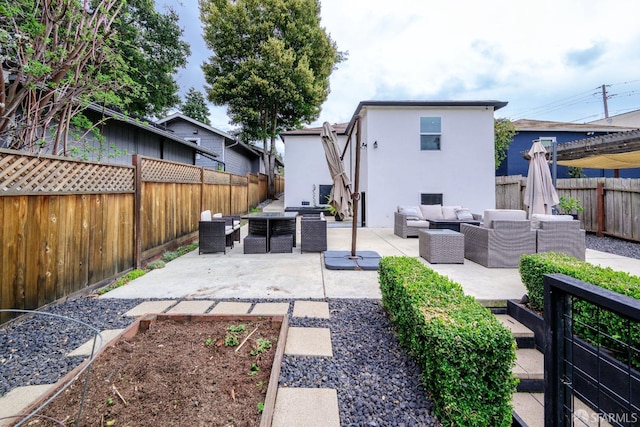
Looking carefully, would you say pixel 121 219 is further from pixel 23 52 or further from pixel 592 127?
pixel 592 127

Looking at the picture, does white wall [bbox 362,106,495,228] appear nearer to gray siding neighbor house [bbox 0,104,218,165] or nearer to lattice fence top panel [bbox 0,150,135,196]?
gray siding neighbor house [bbox 0,104,218,165]

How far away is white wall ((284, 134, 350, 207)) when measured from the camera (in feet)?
45.6

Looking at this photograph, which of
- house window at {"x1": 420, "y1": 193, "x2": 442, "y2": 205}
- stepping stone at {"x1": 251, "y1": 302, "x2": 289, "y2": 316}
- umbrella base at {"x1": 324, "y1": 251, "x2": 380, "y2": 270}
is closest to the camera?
stepping stone at {"x1": 251, "y1": 302, "x2": 289, "y2": 316}

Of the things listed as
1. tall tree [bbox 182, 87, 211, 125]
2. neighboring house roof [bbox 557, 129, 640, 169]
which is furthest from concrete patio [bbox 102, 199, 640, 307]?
tall tree [bbox 182, 87, 211, 125]

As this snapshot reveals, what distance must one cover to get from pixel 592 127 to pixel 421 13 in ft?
49.2

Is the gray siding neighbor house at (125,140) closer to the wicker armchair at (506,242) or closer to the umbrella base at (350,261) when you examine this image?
the umbrella base at (350,261)

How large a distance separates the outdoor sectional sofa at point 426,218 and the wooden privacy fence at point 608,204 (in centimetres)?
328

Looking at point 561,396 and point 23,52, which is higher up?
point 23,52

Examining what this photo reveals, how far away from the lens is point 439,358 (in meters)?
1.57

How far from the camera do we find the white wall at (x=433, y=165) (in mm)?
10016

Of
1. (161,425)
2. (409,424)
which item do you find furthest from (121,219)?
(409,424)

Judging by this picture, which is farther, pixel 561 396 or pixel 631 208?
pixel 631 208

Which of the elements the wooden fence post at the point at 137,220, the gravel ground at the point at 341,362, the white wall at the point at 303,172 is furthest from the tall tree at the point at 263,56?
the gravel ground at the point at 341,362

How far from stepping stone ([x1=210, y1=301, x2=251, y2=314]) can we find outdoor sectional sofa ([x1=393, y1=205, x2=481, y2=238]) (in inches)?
226
